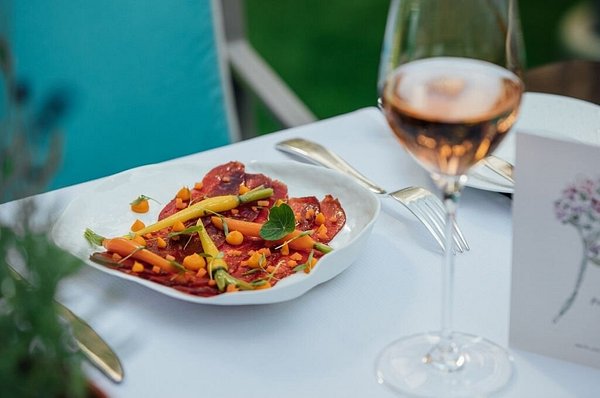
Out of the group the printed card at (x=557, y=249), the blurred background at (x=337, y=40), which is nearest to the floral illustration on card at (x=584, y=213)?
the printed card at (x=557, y=249)

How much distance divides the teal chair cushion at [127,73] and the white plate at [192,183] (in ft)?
2.05

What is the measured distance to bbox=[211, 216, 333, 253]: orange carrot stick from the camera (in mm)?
912

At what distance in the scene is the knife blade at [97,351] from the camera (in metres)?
0.78

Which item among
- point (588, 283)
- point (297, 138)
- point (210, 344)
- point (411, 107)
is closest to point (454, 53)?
point (411, 107)

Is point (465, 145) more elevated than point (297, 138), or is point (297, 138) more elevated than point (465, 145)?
point (465, 145)

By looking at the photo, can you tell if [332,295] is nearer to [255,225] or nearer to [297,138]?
[255,225]

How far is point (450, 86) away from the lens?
74cm

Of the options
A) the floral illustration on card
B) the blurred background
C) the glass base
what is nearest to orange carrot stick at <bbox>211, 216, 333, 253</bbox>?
the glass base

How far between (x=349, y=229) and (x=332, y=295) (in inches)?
4.1

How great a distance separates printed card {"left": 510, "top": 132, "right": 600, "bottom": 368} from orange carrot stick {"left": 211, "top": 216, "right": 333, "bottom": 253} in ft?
0.69

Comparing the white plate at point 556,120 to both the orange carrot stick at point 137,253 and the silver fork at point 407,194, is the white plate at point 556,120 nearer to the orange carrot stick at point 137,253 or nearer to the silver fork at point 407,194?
the silver fork at point 407,194

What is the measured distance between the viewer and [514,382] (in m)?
0.78

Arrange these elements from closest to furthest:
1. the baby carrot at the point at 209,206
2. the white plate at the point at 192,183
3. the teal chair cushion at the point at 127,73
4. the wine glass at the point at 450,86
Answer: the wine glass at the point at 450,86 → the white plate at the point at 192,183 → the baby carrot at the point at 209,206 → the teal chair cushion at the point at 127,73

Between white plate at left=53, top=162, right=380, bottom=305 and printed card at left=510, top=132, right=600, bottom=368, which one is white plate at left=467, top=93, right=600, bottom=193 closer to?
white plate at left=53, top=162, right=380, bottom=305
